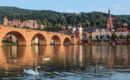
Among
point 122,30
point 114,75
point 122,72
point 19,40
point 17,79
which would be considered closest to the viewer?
point 17,79

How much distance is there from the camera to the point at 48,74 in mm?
23672

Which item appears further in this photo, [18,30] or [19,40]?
[19,40]

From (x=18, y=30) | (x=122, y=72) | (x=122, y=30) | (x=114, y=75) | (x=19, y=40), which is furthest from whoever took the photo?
(x=122, y=30)

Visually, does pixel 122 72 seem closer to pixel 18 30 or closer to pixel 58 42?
pixel 18 30

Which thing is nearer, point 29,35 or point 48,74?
point 48,74

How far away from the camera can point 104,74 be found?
2366 cm

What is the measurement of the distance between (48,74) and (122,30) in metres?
181

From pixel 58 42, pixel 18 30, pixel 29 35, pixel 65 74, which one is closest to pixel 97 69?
pixel 65 74

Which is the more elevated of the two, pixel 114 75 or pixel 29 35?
pixel 29 35

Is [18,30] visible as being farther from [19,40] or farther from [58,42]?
[58,42]

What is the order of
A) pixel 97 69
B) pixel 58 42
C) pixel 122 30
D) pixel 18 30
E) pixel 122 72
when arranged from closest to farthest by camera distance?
pixel 122 72
pixel 97 69
pixel 18 30
pixel 58 42
pixel 122 30

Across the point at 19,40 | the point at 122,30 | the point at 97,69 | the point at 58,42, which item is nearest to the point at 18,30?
the point at 19,40

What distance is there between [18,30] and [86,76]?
5953cm

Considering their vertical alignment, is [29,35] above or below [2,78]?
above
